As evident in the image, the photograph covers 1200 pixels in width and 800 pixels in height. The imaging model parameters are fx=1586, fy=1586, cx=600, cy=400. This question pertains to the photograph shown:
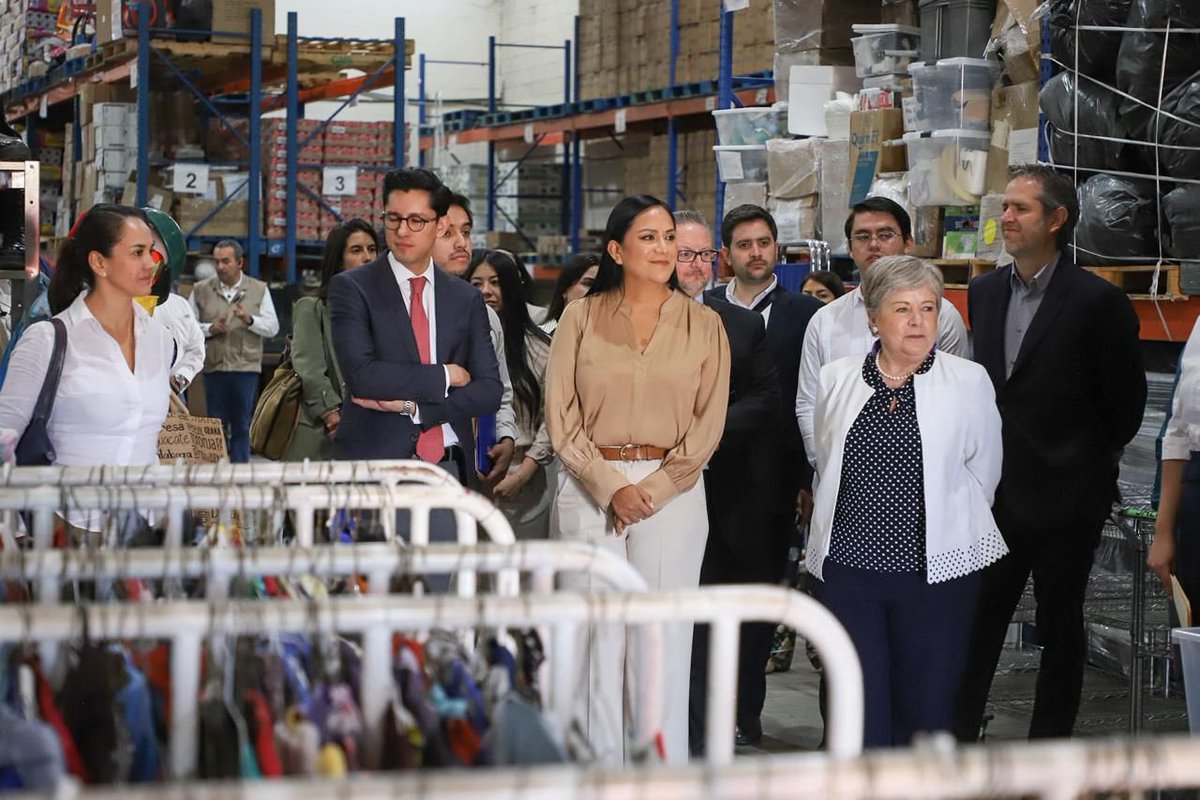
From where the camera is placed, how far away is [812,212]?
8.61 m

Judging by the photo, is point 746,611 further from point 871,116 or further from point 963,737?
point 871,116

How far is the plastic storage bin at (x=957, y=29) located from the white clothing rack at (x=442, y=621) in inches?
227

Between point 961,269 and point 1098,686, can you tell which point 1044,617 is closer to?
point 1098,686

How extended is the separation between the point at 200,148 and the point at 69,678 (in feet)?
38.4

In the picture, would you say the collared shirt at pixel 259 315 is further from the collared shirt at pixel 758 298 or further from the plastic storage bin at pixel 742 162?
the collared shirt at pixel 758 298

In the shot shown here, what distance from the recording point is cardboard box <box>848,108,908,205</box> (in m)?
7.66

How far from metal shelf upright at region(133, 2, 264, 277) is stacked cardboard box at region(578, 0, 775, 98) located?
3202mm

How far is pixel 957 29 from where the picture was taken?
7.24m

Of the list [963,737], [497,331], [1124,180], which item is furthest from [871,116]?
[963,737]

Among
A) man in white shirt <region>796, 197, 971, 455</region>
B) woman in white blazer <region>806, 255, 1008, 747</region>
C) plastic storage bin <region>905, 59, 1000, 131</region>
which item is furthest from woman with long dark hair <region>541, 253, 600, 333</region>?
plastic storage bin <region>905, 59, 1000, 131</region>

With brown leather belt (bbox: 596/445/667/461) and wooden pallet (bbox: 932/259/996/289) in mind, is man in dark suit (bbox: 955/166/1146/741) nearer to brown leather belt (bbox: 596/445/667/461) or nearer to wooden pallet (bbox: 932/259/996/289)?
brown leather belt (bbox: 596/445/667/461)

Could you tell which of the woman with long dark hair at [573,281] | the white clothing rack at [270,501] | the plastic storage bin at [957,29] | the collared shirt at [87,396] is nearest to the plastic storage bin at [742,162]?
the plastic storage bin at [957,29]

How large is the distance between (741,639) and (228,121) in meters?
8.88

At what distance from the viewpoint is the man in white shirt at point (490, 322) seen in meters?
4.78
